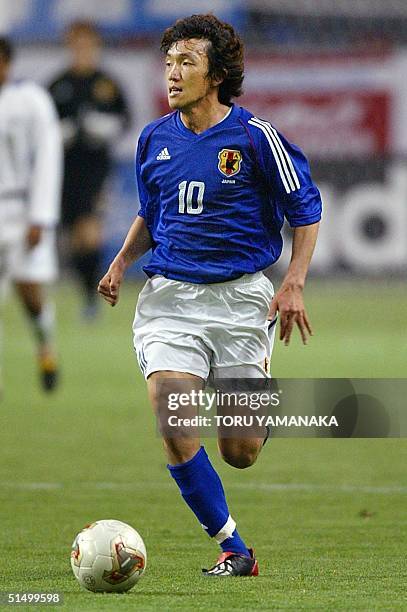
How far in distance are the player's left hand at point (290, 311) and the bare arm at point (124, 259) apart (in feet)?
2.15

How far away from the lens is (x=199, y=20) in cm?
589

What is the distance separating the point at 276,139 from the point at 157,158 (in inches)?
18.4

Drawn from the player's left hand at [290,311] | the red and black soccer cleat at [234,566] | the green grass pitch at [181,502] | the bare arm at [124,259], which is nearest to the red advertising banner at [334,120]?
the green grass pitch at [181,502]

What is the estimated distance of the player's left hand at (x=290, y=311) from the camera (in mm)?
5484

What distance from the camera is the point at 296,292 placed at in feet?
18.2

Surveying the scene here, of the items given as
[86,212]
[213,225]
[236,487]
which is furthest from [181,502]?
[86,212]

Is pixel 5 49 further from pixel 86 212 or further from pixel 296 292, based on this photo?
pixel 86 212

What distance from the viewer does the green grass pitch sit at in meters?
5.26

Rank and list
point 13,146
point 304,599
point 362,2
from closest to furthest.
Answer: point 304,599 < point 13,146 < point 362,2

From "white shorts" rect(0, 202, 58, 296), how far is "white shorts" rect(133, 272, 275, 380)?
6029 mm

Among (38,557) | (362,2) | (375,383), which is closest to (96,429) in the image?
(375,383)

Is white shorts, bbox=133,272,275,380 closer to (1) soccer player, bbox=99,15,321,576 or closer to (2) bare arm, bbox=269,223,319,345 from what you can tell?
(1) soccer player, bbox=99,15,321,576

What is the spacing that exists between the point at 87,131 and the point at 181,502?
11.6 meters

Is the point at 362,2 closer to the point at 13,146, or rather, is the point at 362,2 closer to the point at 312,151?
the point at 312,151
